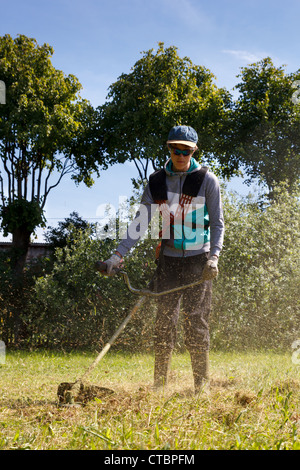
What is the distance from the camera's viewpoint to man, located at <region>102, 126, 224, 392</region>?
160 inches

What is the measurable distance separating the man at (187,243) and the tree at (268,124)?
13.0m

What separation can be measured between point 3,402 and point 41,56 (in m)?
11.6

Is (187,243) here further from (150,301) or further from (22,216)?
(22,216)

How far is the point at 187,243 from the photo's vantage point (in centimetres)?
409

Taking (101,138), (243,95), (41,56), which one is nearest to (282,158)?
(243,95)

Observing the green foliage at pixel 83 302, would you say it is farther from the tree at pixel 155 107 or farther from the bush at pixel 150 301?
the tree at pixel 155 107

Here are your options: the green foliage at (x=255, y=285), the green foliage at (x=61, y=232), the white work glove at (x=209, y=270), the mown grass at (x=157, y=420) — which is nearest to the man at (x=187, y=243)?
the white work glove at (x=209, y=270)

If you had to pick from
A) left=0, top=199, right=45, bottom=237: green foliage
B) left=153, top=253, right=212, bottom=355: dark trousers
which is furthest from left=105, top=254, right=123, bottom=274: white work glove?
left=0, top=199, right=45, bottom=237: green foliage

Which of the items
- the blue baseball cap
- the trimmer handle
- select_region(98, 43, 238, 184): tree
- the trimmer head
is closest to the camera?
the trimmer head

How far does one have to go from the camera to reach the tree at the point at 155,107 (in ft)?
48.0

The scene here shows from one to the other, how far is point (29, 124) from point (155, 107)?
3.78 metres

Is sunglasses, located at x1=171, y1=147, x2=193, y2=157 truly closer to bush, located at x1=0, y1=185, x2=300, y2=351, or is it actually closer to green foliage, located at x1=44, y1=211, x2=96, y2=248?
bush, located at x1=0, y1=185, x2=300, y2=351

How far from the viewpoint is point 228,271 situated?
8.78 m
